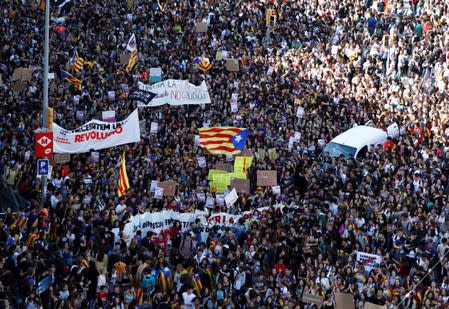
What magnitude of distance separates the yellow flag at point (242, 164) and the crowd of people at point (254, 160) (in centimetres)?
36

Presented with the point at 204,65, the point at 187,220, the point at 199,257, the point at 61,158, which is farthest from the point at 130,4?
the point at 199,257

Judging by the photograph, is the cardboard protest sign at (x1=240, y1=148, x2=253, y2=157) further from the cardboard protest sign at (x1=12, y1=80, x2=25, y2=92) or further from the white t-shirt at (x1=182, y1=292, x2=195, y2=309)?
the white t-shirt at (x1=182, y1=292, x2=195, y2=309)

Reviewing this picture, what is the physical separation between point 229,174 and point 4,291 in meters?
8.57

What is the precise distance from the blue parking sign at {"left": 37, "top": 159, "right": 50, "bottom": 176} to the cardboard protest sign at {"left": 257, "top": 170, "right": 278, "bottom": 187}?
16.0 ft

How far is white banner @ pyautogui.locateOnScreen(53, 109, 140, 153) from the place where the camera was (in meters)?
27.9

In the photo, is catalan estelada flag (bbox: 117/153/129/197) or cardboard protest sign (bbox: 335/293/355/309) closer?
cardboard protest sign (bbox: 335/293/355/309)

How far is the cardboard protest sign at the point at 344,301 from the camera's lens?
68.3 ft

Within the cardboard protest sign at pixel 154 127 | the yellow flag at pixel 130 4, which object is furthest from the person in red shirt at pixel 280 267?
the yellow flag at pixel 130 4

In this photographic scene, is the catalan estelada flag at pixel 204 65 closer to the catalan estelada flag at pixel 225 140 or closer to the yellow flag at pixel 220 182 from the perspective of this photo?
the catalan estelada flag at pixel 225 140

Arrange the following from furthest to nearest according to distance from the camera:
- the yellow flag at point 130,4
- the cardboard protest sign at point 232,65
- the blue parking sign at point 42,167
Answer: the yellow flag at point 130,4 → the cardboard protest sign at point 232,65 → the blue parking sign at point 42,167

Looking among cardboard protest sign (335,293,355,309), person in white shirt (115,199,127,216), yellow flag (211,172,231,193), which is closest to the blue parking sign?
person in white shirt (115,199,127,216)

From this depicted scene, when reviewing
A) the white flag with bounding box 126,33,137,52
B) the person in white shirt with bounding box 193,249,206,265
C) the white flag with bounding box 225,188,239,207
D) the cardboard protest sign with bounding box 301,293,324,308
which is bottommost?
the cardboard protest sign with bounding box 301,293,324,308

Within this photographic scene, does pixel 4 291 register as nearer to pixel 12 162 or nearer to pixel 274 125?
pixel 12 162

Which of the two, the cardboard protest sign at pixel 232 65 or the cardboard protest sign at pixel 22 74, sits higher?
the cardboard protest sign at pixel 232 65
